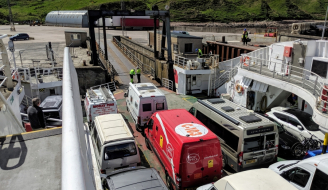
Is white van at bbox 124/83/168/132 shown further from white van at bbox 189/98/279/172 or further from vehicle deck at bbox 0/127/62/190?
vehicle deck at bbox 0/127/62/190

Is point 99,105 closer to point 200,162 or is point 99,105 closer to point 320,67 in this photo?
point 200,162

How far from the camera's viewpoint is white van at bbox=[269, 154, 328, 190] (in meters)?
7.07

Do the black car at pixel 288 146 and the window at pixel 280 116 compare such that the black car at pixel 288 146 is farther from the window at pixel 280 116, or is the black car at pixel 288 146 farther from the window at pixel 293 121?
the window at pixel 280 116

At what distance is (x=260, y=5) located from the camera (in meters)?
88.8

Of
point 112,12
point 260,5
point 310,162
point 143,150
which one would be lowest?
point 143,150

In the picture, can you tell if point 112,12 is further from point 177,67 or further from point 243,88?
point 243,88

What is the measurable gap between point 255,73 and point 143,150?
8046 mm

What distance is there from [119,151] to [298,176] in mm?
5777

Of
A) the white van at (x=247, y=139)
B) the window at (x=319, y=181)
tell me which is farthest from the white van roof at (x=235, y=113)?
the window at (x=319, y=181)

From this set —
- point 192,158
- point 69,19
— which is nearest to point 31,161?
point 192,158

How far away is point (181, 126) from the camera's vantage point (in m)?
8.80

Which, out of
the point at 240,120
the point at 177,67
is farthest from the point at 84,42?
the point at 240,120

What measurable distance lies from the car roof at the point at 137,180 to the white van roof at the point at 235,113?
12.2ft

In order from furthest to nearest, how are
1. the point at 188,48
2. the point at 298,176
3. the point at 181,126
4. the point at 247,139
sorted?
the point at 188,48 < the point at 247,139 < the point at 181,126 < the point at 298,176
